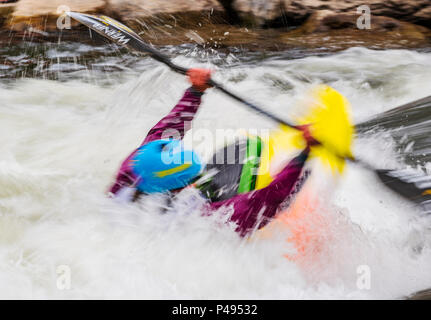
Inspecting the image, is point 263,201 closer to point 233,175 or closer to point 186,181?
point 233,175

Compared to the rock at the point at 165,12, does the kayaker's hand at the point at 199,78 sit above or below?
below

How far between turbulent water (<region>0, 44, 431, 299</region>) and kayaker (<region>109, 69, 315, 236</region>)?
80mm

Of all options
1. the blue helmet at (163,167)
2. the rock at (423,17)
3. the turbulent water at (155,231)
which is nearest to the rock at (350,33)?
the rock at (423,17)

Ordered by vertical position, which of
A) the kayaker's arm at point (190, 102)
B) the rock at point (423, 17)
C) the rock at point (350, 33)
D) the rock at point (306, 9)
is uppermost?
the rock at point (306, 9)

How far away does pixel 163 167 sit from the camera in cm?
140

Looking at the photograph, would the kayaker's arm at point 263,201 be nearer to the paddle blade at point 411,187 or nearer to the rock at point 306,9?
the paddle blade at point 411,187

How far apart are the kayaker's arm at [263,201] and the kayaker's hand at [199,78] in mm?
539

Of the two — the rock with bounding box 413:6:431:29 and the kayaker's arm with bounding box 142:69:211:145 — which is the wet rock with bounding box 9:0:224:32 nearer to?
the rock with bounding box 413:6:431:29

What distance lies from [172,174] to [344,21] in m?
2.95

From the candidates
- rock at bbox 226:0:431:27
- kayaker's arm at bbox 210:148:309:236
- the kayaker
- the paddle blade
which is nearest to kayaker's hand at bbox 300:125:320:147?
the kayaker

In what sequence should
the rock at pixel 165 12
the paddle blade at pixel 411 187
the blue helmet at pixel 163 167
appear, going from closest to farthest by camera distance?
the blue helmet at pixel 163 167
the paddle blade at pixel 411 187
the rock at pixel 165 12

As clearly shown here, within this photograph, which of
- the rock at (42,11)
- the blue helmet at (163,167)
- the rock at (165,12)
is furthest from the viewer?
the rock at (165,12)

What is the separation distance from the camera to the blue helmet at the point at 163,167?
1.40 meters

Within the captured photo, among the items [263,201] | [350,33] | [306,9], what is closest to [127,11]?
[306,9]
